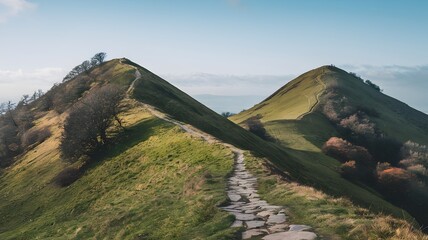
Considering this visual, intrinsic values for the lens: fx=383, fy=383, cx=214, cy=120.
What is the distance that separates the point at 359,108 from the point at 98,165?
123 metres

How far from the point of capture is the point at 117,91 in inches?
2416

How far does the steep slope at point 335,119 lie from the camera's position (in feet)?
333

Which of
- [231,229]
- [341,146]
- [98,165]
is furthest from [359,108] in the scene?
[231,229]

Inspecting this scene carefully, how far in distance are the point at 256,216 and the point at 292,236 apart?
3.20m

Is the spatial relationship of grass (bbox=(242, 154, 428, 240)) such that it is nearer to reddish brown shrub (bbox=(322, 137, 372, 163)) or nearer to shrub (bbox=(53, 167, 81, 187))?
shrub (bbox=(53, 167, 81, 187))

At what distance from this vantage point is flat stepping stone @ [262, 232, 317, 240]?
12727 millimetres

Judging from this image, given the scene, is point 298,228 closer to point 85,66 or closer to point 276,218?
point 276,218

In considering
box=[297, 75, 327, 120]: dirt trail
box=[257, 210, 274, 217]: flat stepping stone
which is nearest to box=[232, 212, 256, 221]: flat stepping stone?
box=[257, 210, 274, 217]: flat stepping stone

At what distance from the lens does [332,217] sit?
14367 mm

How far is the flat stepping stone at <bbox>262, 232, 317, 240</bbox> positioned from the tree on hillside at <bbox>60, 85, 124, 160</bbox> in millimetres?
42831

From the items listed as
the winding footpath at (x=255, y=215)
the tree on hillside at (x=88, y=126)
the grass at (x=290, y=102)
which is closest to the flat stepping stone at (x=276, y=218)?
the winding footpath at (x=255, y=215)

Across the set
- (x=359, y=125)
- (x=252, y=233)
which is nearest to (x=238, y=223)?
(x=252, y=233)

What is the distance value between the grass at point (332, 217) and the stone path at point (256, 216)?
45cm

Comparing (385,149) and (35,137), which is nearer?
(35,137)
